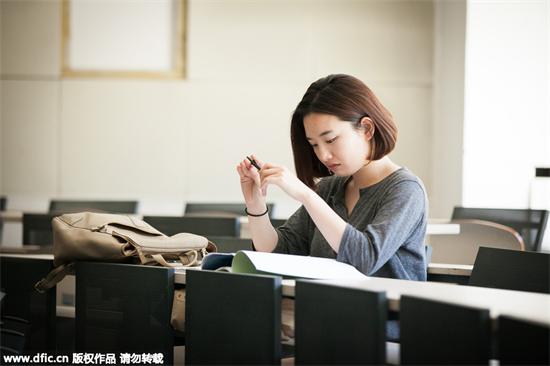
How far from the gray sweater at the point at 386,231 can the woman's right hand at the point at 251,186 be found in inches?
8.6

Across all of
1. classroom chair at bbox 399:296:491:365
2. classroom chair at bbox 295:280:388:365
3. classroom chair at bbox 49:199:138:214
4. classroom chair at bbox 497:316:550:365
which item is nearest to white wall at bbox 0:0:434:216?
classroom chair at bbox 49:199:138:214

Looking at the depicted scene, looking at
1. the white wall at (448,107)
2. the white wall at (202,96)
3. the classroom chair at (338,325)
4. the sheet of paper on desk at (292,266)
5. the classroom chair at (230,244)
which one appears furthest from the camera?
the white wall at (202,96)

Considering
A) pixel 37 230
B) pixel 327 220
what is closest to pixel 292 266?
pixel 327 220

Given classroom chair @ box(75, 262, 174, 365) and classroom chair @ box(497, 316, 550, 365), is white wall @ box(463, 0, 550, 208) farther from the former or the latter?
classroom chair @ box(497, 316, 550, 365)

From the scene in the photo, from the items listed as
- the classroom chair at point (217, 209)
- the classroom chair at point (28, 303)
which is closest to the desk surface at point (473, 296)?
the classroom chair at point (28, 303)

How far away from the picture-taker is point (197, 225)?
401 cm

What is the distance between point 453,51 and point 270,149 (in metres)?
1.80

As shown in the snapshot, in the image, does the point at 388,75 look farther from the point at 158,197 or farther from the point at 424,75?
the point at 158,197

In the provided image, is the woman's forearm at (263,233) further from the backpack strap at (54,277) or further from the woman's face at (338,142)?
the backpack strap at (54,277)

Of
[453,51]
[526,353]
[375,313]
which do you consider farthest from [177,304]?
[453,51]

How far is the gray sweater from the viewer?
2.42 m

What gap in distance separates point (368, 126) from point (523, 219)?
91.6 inches

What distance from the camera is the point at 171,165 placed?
7.45 m

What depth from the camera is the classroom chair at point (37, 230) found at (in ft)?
14.8
